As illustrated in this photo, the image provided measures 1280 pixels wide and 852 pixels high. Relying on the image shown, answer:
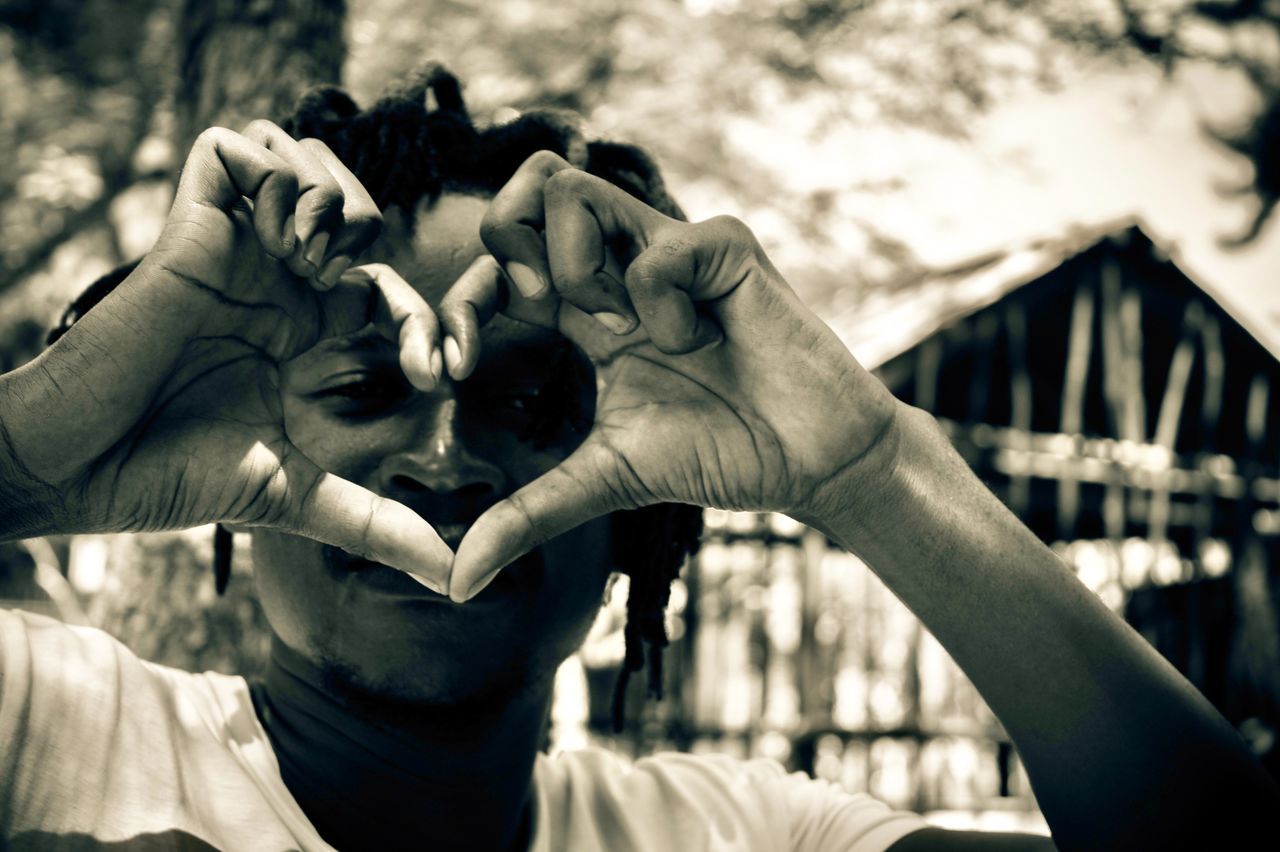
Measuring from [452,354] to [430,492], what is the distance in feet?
1.12

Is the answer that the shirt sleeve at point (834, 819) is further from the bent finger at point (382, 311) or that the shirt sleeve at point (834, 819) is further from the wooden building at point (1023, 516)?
the wooden building at point (1023, 516)

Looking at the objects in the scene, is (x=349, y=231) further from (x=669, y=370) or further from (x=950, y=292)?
(x=950, y=292)

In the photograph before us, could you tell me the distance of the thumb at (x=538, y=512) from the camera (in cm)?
156

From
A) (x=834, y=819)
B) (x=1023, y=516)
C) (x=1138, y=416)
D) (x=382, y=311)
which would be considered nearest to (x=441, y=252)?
(x=382, y=311)

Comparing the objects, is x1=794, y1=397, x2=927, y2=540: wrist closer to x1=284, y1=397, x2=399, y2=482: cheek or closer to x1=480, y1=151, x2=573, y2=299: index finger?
x1=480, y1=151, x2=573, y2=299: index finger

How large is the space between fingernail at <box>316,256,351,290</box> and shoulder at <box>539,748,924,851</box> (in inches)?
46.6

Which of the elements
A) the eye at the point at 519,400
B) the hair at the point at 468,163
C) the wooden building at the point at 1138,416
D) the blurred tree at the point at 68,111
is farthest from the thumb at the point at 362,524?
the blurred tree at the point at 68,111

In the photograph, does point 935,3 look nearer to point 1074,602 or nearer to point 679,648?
point 679,648

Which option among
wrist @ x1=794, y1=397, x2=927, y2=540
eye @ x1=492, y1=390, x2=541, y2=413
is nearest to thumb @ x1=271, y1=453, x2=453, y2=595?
eye @ x1=492, y1=390, x2=541, y2=413

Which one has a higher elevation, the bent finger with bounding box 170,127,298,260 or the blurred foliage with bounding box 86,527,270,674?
the bent finger with bounding box 170,127,298,260

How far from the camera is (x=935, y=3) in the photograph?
Result: 290 inches

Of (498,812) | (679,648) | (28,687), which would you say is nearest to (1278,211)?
(679,648)

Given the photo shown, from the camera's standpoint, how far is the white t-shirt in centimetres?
→ 169

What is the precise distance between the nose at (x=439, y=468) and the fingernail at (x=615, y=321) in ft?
1.20
